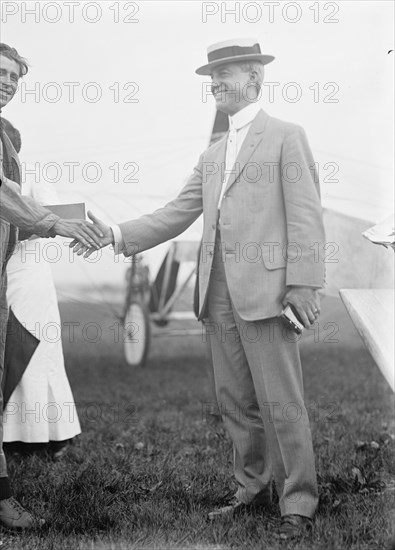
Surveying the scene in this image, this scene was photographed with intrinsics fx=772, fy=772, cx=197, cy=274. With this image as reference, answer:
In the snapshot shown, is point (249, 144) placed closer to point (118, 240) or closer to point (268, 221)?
point (268, 221)

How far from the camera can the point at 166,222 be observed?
11.3 feet

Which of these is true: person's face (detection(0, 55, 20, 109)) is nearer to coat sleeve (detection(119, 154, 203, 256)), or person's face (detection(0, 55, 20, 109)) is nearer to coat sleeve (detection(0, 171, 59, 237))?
coat sleeve (detection(0, 171, 59, 237))

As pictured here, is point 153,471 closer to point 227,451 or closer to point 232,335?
point 227,451

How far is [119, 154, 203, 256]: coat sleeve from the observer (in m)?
3.42

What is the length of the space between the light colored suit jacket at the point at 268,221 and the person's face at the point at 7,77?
3.14 feet

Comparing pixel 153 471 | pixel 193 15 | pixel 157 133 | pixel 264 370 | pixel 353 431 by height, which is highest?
pixel 193 15

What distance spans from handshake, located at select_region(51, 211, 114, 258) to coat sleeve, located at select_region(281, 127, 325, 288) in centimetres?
82

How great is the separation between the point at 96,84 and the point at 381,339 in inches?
101

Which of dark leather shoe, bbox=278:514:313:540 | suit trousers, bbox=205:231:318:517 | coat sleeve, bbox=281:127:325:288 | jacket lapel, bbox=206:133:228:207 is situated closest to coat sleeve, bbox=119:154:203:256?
jacket lapel, bbox=206:133:228:207

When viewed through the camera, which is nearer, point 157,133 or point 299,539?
point 299,539

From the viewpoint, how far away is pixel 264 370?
122 inches

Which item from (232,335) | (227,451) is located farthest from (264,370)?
(227,451)

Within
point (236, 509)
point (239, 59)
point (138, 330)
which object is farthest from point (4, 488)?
point (138, 330)

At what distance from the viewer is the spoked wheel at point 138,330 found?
752 cm
